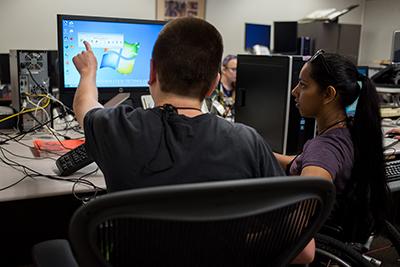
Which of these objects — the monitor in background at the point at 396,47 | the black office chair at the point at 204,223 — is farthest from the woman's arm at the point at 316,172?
the monitor in background at the point at 396,47

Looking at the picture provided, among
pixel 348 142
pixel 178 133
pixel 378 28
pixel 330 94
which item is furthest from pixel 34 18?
pixel 378 28

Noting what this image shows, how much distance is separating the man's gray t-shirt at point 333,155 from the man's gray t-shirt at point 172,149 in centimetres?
42

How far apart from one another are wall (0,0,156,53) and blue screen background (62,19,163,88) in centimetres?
321

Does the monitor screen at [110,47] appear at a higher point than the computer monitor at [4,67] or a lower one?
higher

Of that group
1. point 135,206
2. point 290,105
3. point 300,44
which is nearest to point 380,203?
point 290,105

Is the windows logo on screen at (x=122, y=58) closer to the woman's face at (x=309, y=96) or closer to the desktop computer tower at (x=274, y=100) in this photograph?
the desktop computer tower at (x=274, y=100)

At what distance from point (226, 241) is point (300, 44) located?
5.79 meters

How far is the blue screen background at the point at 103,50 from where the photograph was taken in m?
1.90

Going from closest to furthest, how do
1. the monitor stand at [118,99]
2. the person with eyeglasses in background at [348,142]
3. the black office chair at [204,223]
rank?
the black office chair at [204,223]
the person with eyeglasses in background at [348,142]
the monitor stand at [118,99]

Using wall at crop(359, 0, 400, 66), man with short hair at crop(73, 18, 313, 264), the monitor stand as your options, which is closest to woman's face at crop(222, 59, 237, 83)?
the monitor stand

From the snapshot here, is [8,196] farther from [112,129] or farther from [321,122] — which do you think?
[321,122]

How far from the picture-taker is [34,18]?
16.7 ft

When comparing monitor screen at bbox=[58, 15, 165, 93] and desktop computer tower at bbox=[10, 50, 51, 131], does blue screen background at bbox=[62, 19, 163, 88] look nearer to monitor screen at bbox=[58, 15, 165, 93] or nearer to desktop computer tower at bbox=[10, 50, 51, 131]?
monitor screen at bbox=[58, 15, 165, 93]

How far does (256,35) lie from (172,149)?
18.5 ft
